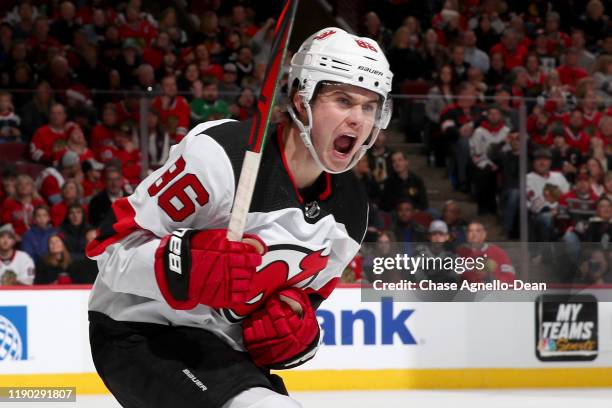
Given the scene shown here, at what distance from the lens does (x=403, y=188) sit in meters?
6.23

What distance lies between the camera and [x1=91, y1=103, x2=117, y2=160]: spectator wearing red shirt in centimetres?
629

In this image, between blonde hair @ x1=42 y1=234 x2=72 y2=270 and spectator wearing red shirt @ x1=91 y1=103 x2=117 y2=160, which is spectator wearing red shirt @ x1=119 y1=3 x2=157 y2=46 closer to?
spectator wearing red shirt @ x1=91 y1=103 x2=117 y2=160

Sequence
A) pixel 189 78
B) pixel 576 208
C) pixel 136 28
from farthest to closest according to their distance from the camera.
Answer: pixel 136 28 < pixel 189 78 < pixel 576 208

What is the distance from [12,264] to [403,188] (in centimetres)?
231

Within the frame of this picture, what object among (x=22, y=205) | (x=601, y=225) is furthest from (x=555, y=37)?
(x=22, y=205)

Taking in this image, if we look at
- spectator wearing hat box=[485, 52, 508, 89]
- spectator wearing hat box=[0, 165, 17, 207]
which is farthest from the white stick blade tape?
spectator wearing hat box=[485, 52, 508, 89]

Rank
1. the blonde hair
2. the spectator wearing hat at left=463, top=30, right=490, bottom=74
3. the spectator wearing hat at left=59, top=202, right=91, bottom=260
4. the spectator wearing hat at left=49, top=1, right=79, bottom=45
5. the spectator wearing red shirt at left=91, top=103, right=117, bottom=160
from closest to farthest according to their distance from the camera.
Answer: the blonde hair < the spectator wearing hat at left=59, top=202, right=91, bottom=260 < the spectator wearing red shirt at left=91, top=103, right=117, bottom=160 < the spectator wearing hat at left=49, top=1, right=79, bottom=45 < the spectator wearing hat at left=463, top=30, right=490, bottom=74

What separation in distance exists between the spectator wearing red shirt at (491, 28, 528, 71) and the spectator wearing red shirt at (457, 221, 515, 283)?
293cm

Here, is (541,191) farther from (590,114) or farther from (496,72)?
(496,72)

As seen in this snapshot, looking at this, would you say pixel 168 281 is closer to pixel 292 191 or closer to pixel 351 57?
pixel 292 191

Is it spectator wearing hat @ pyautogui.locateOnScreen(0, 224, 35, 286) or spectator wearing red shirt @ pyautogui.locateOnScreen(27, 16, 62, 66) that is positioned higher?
spectator wearing red shirt @ pyautogui.locateOnScreen(27, 16, 62, 66)

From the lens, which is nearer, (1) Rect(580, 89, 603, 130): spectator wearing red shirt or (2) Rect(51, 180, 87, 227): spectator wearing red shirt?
(2) Rect(51, 180, 87, 227): spectator wearing red shirt

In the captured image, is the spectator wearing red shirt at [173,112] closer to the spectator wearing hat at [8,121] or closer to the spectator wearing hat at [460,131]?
the spectator wearing hat at [8,121]

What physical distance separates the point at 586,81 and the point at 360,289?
9.86ft
